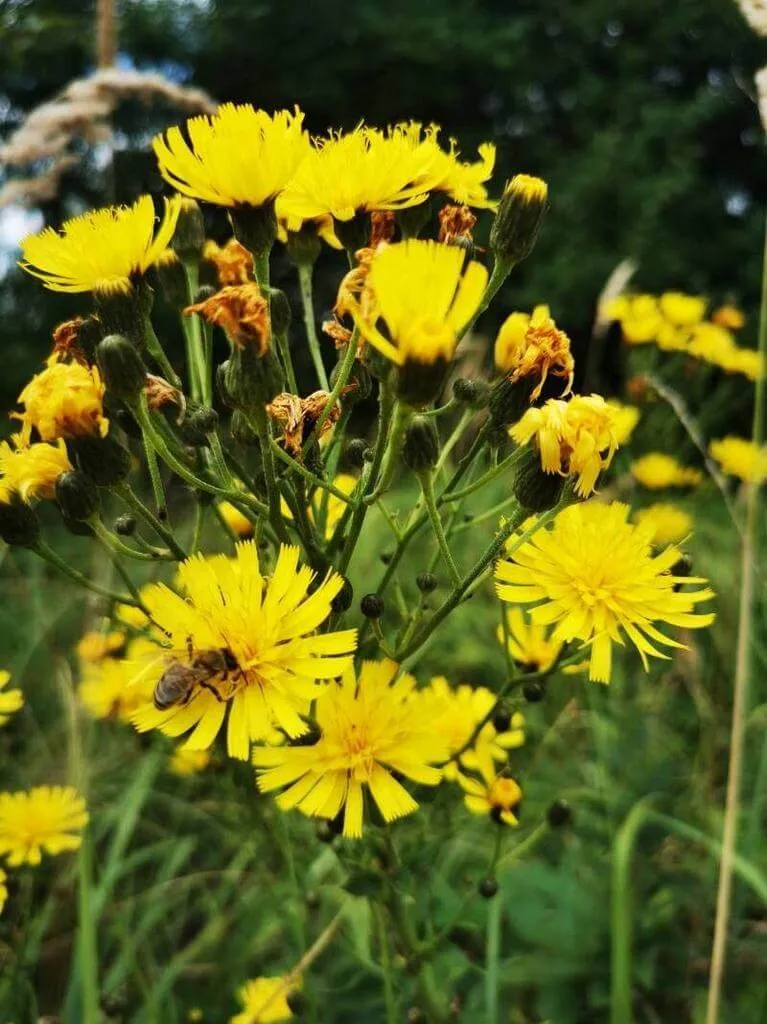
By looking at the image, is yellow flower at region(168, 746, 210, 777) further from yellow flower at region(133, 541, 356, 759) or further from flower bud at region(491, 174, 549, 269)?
flower bud at region(491, 174, 549, 269)

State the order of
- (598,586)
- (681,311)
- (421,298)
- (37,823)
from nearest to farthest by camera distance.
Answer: (421,298), (598,586), (37,823), (681,311)

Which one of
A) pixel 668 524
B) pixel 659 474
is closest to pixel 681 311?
pixel 659 474

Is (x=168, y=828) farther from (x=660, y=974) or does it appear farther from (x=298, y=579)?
(x=298, y=579)

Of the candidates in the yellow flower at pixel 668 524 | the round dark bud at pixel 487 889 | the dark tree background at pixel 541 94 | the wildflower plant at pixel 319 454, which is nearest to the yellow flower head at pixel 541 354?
the wildflower plant at pixel 319 454

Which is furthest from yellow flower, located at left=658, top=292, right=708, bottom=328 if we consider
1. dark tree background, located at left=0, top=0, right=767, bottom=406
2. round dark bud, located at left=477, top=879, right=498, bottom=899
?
dark tree background, located at left=0, top=0, right=767, bottom=406

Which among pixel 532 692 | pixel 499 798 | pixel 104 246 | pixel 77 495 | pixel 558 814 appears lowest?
pixel 558 814

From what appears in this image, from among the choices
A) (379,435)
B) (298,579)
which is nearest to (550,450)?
(379,435)

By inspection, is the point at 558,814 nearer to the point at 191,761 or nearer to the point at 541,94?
the point at 191,761
